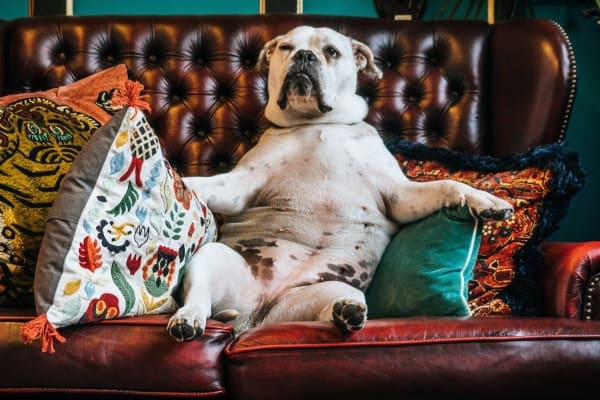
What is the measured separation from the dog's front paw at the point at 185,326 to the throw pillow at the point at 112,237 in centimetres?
11

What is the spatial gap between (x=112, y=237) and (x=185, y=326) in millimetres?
210

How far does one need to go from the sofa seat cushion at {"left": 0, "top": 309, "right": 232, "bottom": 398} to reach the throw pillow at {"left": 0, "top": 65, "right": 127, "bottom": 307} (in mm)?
170

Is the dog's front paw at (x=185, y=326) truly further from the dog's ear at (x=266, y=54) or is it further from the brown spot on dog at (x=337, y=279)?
the dog's ear at (x=266, y=54)

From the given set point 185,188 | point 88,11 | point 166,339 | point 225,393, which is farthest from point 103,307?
point 88,11

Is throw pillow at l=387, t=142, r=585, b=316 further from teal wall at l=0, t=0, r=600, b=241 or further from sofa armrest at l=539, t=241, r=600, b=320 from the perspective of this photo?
teal wall at l=0, t=0, r=600, b=241

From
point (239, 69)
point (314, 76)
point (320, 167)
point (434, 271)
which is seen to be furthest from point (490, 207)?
point (239, 69)

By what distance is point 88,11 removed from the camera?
2787mm

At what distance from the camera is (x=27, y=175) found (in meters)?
1.29

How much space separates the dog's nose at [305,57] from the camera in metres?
1.71

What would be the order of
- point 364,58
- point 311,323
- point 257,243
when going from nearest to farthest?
point 311,323, point 257,243, point 364,58

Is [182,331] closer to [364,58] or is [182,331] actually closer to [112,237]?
[112,237]

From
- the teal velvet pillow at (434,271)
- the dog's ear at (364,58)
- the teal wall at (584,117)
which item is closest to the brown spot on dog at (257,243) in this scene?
the teal velvet pillow at (434,271)

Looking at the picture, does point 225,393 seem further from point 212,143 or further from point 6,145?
point 212,143

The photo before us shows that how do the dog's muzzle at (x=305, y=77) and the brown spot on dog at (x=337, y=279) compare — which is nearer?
the brown spot on dog at (x=337, y=279)
